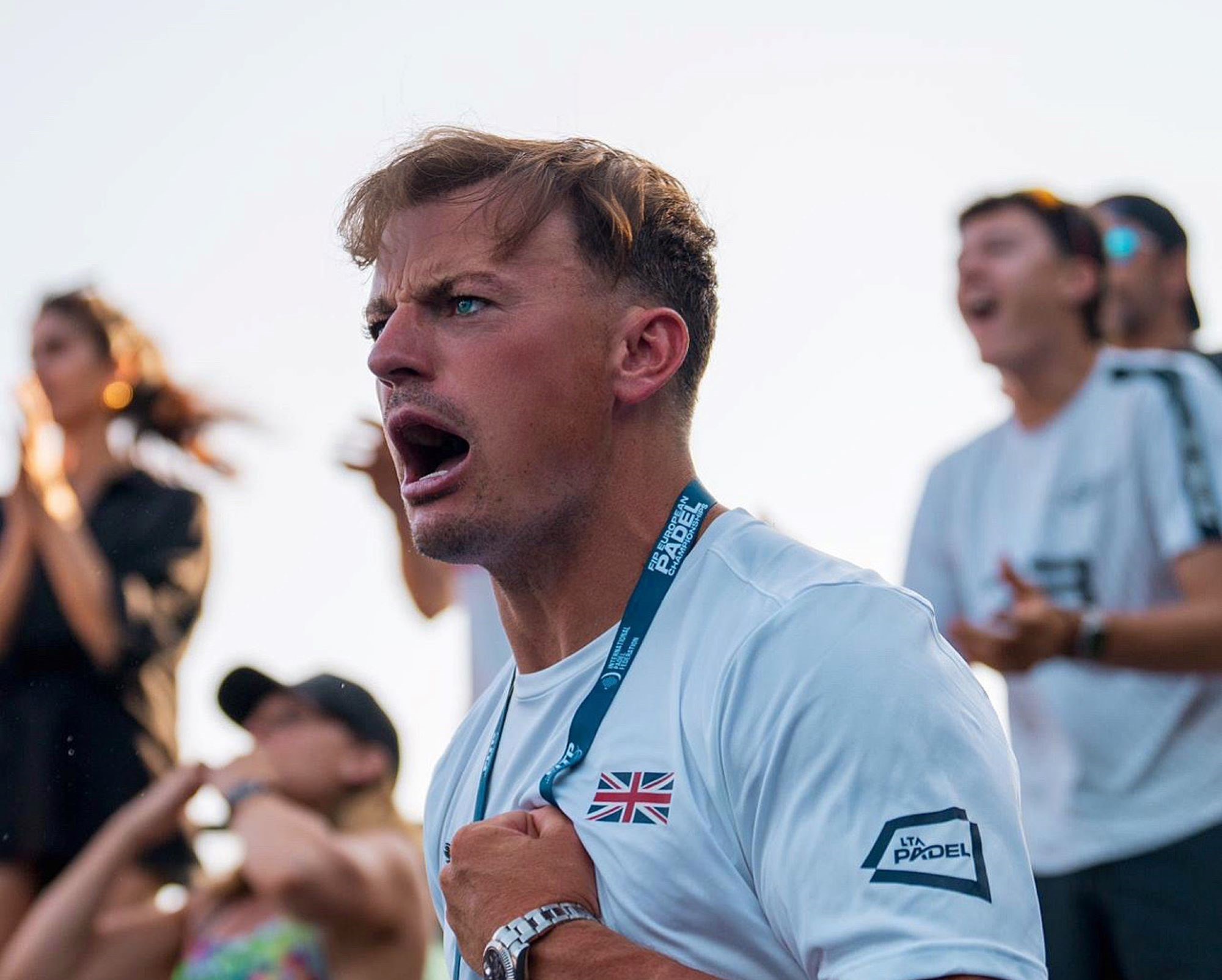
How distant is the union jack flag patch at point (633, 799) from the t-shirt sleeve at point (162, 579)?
3253 millimetres

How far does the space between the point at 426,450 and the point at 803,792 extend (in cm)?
90

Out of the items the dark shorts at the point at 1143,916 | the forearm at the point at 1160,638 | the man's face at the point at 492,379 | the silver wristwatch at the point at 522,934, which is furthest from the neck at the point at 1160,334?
the silver wristwatch at the point at 522,934

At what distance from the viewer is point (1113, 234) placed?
565cm

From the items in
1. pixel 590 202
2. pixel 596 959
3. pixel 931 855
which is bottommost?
pixel 596 959

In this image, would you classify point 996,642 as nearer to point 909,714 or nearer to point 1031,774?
point 1031,774

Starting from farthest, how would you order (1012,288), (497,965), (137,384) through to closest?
(137,384)
(1012,288)
(497,965)

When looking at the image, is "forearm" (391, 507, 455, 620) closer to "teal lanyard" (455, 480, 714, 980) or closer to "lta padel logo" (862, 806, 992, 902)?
"teal lanyard" (455, 480, 714, 980)

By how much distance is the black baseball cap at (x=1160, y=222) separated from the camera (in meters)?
5.64

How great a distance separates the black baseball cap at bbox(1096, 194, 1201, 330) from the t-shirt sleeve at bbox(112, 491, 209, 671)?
120 inches

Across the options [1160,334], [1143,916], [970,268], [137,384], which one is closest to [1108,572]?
[1143,916]

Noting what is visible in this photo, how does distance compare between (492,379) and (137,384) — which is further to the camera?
(137,384)

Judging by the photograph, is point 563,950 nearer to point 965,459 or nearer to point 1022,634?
point 1022,634

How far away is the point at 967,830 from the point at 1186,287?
3.92m

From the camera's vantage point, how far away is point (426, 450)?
280cm
